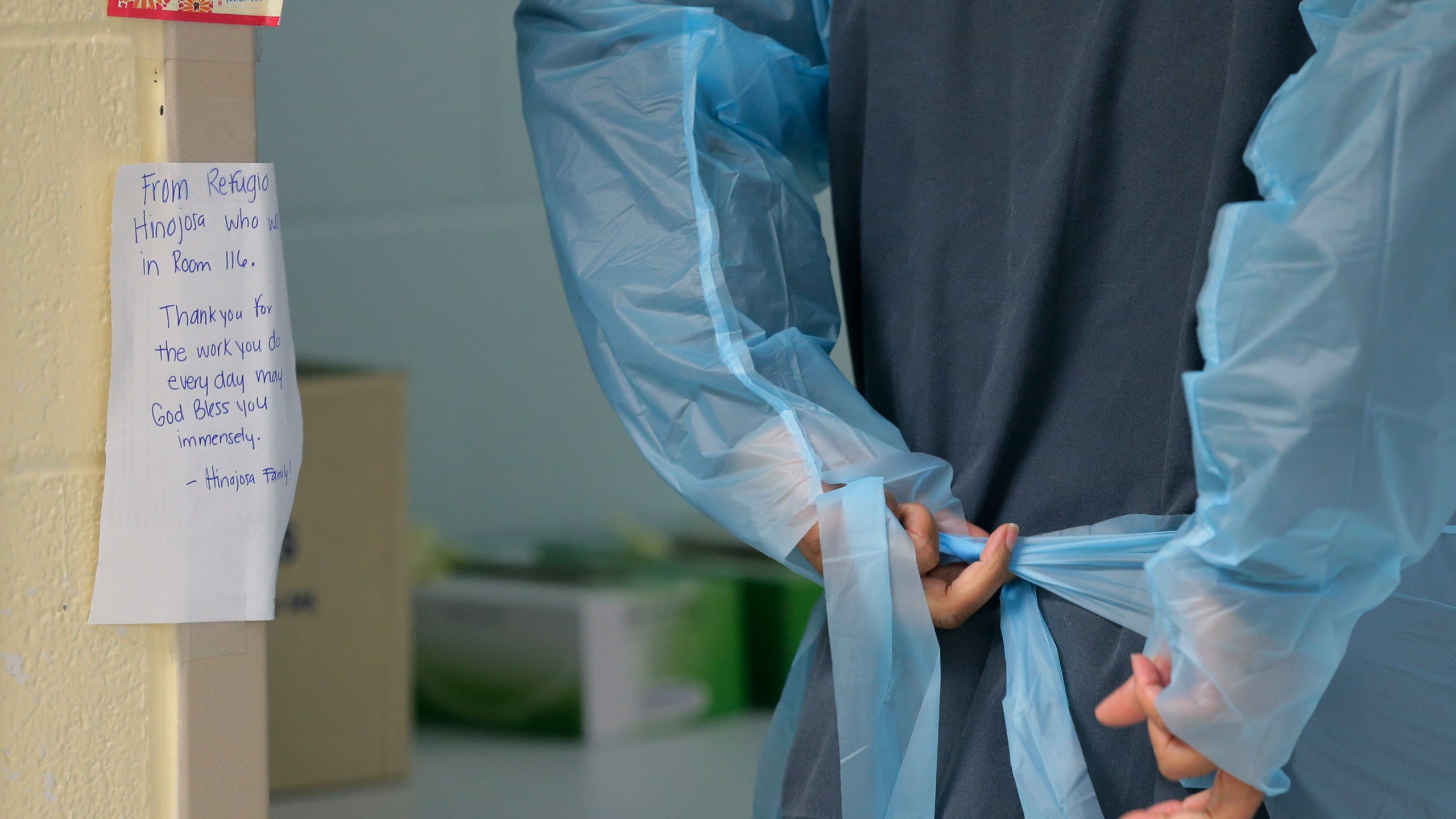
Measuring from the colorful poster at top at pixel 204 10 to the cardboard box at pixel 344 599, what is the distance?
0.92 m

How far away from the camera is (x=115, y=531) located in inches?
30.8

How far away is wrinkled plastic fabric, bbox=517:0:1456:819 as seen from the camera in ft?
2.11

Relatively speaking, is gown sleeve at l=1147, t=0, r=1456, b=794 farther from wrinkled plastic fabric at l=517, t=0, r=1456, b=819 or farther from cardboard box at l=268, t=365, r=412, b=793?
cardboard box at l=268, t=365, r=412, b=793

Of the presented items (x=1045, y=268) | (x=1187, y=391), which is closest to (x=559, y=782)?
(x=1045, y=268)

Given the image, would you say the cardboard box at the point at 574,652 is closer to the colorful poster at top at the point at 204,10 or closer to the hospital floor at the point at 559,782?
the hospital floor at the point at 559,782

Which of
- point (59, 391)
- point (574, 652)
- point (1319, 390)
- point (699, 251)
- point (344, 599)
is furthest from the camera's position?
point (574, 652)

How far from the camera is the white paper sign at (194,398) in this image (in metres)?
0.78

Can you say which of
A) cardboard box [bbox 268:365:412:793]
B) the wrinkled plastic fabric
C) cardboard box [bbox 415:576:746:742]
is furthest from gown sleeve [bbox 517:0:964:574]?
cardboard box [bbox 415:576:746:742]

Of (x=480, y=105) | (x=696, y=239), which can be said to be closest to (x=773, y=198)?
(x=696, y=239)

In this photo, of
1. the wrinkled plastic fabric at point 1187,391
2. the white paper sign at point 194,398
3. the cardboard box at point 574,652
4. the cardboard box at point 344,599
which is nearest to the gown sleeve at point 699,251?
the wrinkled plastic fabric at point 1187,391

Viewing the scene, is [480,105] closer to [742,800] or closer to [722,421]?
[742,800]

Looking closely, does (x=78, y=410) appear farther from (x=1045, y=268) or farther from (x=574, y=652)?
(x=574, y=652)

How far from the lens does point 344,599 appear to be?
171 cm

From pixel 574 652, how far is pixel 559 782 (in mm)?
187
